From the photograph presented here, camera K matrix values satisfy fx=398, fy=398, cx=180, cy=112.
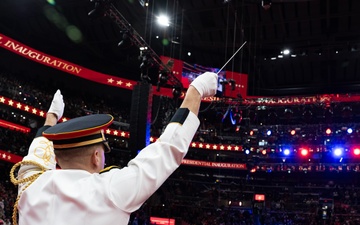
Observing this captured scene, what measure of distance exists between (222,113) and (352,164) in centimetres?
1074

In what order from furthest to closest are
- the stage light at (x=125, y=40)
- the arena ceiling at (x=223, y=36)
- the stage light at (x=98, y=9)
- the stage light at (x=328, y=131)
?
the stage light at (x=328, y=131) → the arena ceiling at (x=223, y=36) → the stage light at (x=125, y=40) → the stage light at (x=98, y=9)

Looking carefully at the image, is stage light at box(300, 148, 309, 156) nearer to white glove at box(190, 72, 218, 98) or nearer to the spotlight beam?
the spotlight beam

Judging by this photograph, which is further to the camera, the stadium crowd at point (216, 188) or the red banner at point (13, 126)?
the stadium crowd at point (216, 188)

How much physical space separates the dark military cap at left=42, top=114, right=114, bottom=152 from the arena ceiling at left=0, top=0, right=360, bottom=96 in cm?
1346

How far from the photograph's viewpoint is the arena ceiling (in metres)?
17.1

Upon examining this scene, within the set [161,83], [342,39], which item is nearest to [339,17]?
[342,39]

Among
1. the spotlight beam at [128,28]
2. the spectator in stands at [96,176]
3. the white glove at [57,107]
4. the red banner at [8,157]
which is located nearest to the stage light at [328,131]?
the spotlight beam at [128,28]

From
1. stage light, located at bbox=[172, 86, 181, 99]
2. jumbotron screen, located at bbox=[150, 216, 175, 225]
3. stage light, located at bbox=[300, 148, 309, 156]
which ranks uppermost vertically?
stage light, located at bbox=[172, 86, 181, 99]

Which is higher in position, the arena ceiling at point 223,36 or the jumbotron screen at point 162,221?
the arena ceiling at point 223,36

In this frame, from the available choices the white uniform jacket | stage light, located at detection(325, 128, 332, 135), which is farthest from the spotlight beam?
stage light, located at detection(325, 128, 332, 135)

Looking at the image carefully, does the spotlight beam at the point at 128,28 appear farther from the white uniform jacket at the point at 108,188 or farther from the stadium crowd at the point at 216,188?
the white uniform jacket at the point at 108,188

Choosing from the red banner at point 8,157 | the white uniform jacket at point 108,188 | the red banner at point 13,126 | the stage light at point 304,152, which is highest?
Answer: the red banner at point 13,126

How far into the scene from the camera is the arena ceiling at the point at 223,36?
56.2 ft

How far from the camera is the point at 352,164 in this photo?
23.1 meters
